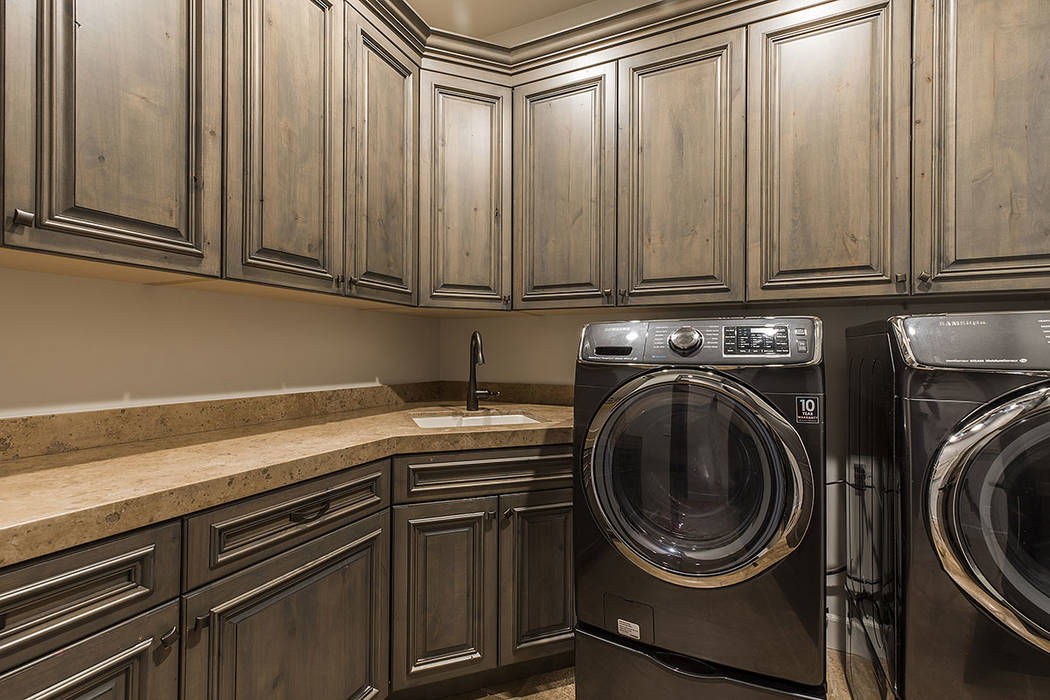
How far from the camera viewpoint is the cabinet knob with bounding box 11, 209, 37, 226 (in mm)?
955

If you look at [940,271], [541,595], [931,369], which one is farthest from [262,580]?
[940,271]

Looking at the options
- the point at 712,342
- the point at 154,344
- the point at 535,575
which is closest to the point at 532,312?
the point at 712,342

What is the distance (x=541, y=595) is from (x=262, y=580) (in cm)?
96

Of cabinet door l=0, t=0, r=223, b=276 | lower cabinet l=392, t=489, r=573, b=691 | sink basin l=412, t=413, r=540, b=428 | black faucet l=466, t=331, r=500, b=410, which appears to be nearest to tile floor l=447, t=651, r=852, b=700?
lower cabinet l=392, t=489, r=573, b=691

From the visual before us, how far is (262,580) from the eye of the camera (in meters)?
1.17

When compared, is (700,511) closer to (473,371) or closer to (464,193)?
(473,371)

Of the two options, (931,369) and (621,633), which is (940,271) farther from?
(621,633)

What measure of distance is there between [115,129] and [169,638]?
3.52 ft

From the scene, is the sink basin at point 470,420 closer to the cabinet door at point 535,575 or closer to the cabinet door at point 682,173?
the cabinet door at point 535,575

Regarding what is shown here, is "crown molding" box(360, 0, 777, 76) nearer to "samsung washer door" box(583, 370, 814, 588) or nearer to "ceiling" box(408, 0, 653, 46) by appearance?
"ceiling" box(408, 0, 653, 46)

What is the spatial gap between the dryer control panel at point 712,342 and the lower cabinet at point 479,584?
1.94ft

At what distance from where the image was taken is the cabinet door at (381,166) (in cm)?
177

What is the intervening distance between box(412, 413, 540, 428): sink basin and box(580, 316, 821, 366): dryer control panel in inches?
20.0

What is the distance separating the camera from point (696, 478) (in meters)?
1.42
